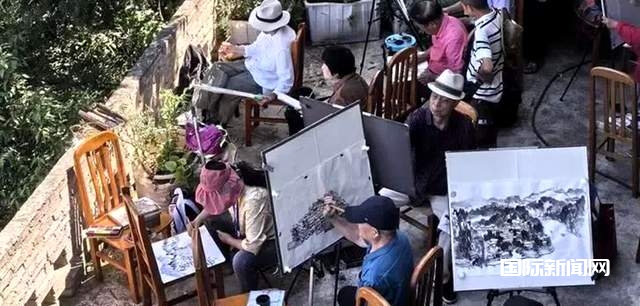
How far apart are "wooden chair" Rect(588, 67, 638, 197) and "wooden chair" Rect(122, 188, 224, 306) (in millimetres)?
2347

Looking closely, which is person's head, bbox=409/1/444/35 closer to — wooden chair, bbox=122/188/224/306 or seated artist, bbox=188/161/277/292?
seated artist, bbox=188/161/277/292

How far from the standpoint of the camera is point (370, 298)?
11.9 ft

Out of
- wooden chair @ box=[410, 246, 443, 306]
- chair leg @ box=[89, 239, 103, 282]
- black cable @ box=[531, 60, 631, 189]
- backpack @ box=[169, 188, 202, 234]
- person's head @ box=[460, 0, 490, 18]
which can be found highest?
person's head @ box=[460, 0, 490, 18]

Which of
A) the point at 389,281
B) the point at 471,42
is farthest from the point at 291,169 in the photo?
the point at 471,42

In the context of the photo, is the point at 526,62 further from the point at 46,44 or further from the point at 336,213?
the point at 46,44

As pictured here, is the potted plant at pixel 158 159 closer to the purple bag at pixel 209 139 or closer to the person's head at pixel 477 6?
the purple bag at pixel 209 139

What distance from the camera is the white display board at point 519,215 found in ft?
14.8

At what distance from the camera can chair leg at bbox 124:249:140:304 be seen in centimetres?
509

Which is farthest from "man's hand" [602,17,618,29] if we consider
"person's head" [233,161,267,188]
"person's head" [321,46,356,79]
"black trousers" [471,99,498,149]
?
"person's head" [233,161,267,188]

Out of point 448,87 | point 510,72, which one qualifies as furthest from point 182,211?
point 510,72

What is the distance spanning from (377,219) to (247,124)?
2566 mm

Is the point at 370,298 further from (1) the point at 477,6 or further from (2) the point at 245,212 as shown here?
(1) the point at 477,6

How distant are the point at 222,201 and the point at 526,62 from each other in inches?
133

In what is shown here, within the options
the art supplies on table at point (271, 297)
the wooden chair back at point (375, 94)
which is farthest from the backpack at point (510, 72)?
the art supplies on table at point (271, 297)
